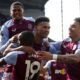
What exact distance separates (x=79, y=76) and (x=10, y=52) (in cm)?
122

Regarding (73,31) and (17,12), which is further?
(17,12)

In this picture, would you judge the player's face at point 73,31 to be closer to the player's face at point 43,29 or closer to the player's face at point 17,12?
the player's face at point 43,29

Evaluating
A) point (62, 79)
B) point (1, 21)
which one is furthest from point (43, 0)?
point (62, 79)

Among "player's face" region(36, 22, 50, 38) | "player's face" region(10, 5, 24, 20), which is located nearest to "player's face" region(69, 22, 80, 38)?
"player's face" region(36, 22, 50, 38)

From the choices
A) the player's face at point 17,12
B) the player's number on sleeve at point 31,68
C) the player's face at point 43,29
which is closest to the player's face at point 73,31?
the player's face at point 43,29

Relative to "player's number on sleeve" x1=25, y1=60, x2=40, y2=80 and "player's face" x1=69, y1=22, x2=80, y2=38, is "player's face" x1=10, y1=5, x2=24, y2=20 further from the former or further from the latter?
"player's number on sleeve" x1=25, y1=60, x2=40, y2=80

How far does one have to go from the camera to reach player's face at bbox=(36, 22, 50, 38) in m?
6.86

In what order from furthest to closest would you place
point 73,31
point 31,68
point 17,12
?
point 17,12
point 73,31
point 31,68

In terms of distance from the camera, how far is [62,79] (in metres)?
8.20

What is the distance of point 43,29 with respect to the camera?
22.6 ft

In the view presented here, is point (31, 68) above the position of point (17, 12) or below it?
below

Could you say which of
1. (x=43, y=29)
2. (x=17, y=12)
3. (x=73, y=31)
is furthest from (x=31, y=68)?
(x=17, y=12)

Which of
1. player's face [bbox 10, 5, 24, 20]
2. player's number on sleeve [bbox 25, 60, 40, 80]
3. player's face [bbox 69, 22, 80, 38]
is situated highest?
player's face [bbox 10, 5, 24, 20]

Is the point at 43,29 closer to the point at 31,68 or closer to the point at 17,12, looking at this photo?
the point at 17,12
